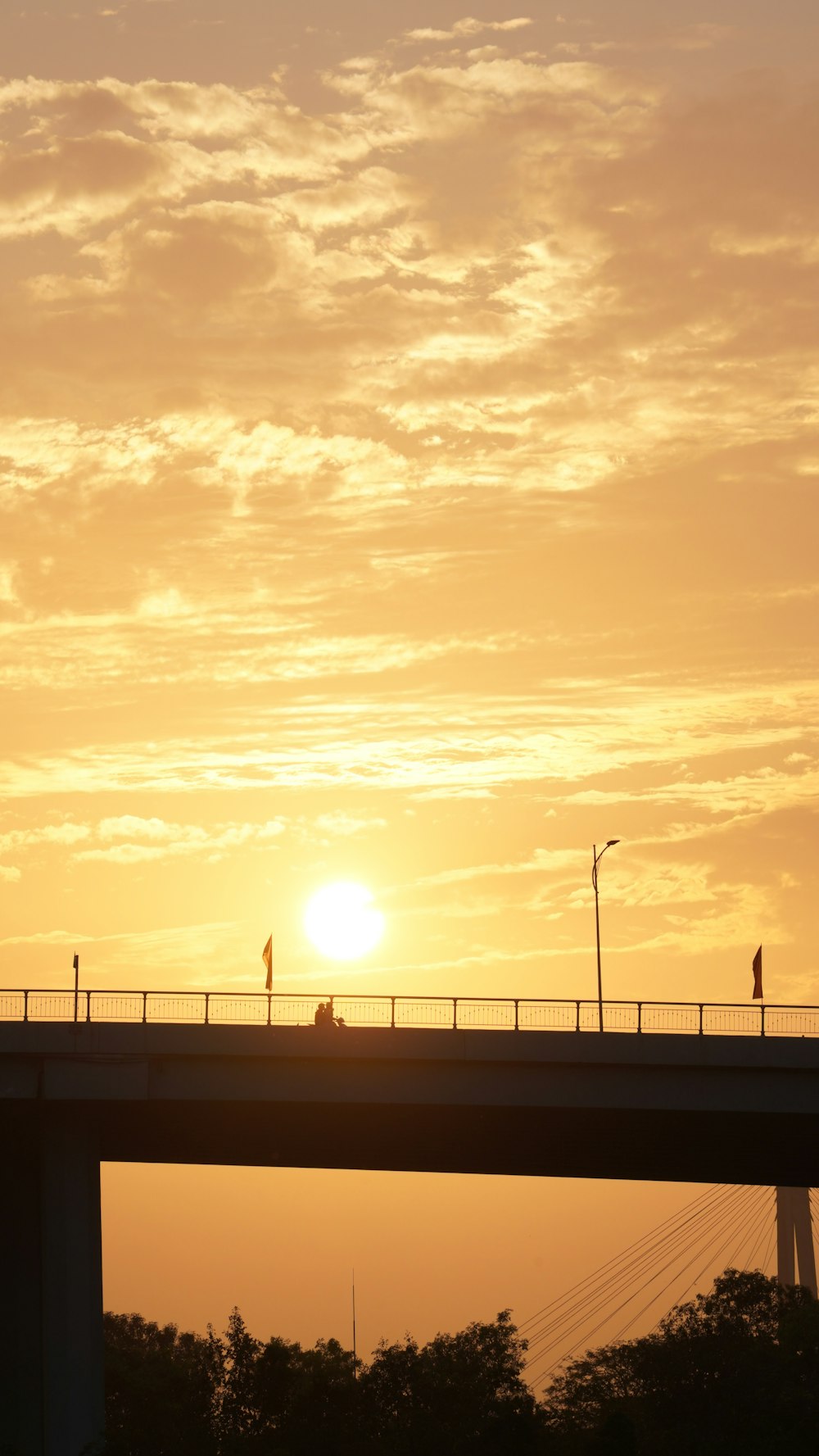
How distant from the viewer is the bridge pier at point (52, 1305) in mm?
57125

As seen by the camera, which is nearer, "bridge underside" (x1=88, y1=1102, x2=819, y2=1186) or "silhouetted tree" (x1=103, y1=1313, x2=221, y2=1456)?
"bridge underside" (x1=88, y1=1102, x2=819, y2=1186)

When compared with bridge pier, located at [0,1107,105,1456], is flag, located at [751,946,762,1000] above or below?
above

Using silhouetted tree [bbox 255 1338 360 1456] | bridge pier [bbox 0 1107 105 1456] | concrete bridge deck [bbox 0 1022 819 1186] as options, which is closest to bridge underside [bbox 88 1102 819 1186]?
concrete bridge deck [bbox 0 1022 819 1186]

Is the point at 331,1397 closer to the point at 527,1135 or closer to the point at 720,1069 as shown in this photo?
the point at 527,1135

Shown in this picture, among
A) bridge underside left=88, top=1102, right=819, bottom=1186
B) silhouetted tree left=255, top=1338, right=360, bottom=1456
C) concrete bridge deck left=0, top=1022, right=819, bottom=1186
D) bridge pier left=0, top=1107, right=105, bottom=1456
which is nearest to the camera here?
bridge pier left=0, top=1107, right=105, bottom=1456

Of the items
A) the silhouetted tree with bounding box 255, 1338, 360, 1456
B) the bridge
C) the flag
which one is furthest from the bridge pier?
the flag

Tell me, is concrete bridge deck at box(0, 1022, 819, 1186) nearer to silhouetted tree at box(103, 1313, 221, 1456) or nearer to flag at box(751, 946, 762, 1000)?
flag at box(751, 946, 762, 1000)

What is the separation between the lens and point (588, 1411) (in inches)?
3861

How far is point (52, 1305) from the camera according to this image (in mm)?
57562

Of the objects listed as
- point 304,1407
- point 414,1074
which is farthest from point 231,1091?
point 304,1407

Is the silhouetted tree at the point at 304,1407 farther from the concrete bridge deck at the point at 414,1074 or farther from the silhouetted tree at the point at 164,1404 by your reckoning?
the concrete bridge deck at the point at 414,1074

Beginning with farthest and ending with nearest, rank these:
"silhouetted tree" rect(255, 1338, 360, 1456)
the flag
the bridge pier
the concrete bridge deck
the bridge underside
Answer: "silhouetted tree" rect(255, 1338, 360, 1456) < the flag < the bridge underside < the concrete bridge deck < the bridge pier

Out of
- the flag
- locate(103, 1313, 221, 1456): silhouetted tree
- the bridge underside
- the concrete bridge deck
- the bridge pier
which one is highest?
the flag

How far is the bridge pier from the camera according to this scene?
187 ft
